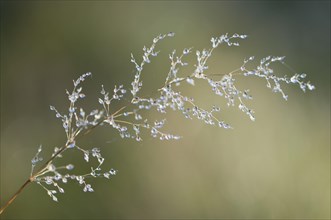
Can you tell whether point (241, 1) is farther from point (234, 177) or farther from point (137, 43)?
point (234, 177)

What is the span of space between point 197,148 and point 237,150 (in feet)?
0.57

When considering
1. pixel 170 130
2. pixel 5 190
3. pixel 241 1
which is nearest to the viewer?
pixel 5 190

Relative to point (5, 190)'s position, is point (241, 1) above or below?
above

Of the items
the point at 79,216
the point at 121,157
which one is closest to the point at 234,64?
the point at 121,157

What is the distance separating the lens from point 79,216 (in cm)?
157

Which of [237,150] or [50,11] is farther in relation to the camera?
[237,150]

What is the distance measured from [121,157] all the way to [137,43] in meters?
0.45

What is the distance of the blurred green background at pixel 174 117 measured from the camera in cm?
155

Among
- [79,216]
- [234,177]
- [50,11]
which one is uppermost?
[50,11]

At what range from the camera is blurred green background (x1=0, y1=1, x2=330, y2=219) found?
1.55m

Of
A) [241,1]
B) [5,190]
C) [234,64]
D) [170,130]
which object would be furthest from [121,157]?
[241,1]

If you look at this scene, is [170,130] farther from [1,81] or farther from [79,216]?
[1,81]

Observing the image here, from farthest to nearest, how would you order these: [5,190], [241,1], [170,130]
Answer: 1. [241,1]
2. [170,130]
3. [5,190]

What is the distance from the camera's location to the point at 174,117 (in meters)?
1.66
